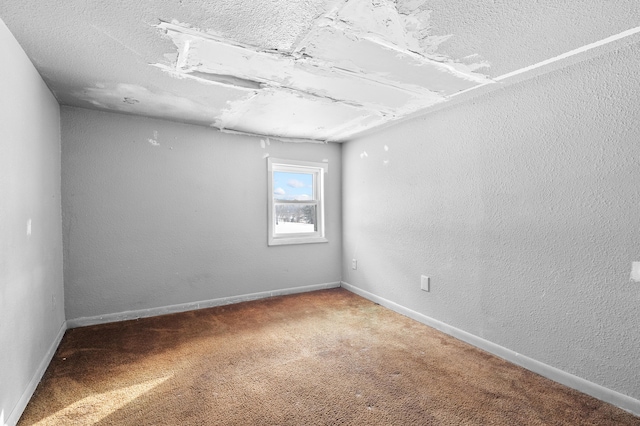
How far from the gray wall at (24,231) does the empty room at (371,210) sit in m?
0.02

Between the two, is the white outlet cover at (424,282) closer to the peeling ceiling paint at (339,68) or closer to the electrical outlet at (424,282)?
the electrical outlet at (424,282)

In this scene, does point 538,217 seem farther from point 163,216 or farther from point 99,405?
point 163,216

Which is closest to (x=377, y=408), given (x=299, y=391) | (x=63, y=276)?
(x=299, y=391)

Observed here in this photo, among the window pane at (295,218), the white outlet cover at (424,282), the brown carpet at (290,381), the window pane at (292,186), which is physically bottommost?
the brown carpet at (290,381)

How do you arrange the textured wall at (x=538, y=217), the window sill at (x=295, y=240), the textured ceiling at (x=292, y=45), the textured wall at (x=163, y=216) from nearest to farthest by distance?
the textured ceiling at (x=292, y=45) → the textured wall at (x=538, y=217) → the textured wall at (x=163, y=216) → the window sill at (x=295, y=240)

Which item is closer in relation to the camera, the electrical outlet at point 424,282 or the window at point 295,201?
the electrical outlet at point 424,282

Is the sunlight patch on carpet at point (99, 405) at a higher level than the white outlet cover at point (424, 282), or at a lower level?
lower

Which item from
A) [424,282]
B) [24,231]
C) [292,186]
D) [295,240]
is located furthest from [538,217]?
[24,231]

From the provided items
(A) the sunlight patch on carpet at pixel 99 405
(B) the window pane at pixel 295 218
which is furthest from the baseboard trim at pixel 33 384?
(B) the window pane at pixel 295 218

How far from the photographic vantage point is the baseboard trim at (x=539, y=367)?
1.80 meters

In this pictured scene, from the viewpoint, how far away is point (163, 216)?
335 cm

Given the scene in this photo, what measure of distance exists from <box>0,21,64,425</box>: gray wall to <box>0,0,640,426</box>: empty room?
20 millimetres

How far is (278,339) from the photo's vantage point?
273 centimetres

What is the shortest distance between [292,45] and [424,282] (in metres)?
2.42
